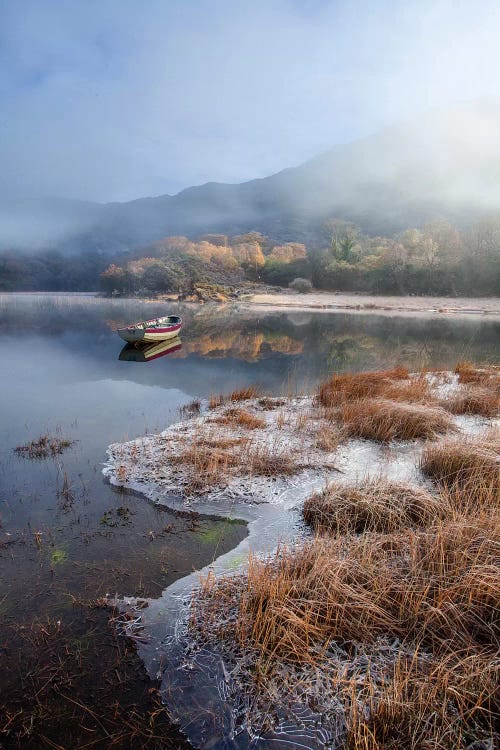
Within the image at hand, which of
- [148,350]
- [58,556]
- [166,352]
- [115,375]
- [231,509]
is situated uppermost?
[148,350]

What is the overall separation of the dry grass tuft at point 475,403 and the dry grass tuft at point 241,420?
183 inches

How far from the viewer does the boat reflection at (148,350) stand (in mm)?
21188

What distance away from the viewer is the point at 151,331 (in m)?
23.6

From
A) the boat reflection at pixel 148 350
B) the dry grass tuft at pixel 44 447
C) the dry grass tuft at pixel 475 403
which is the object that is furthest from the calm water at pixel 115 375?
the dry grass tuft at pixel 475 403

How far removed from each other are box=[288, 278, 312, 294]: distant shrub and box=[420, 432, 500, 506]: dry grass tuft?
68.8 m

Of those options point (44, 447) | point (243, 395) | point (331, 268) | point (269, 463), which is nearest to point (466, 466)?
point (269, 463)

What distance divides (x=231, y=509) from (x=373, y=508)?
1.97 metres

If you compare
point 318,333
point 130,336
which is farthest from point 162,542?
point 318,333

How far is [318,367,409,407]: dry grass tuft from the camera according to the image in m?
11.0

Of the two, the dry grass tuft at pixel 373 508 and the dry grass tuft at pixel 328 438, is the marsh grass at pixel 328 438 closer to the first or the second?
the dry grass tuft at pixel 328 438

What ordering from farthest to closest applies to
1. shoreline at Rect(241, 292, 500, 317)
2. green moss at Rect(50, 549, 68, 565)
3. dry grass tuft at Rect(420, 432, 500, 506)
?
shoreline at Rect(241, 292, 500, 317), dry grass tuft at Rect(420, 432, 500, 506), green moss at Rect(50, 549, 68, 565)

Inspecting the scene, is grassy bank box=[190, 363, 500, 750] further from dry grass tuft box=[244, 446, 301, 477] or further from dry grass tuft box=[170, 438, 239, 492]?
dry grass tuft box=[170, 438, 239, 492]

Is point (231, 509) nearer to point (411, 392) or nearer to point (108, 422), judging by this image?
point (108, 422)

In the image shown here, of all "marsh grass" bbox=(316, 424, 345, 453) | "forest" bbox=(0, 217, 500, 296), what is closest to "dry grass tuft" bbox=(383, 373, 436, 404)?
"marsh grass" bbox=(316, 424, 345, 453)
